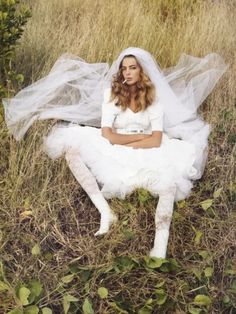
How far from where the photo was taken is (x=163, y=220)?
10.2 ft

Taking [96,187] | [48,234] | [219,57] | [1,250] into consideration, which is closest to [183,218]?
[96,187]

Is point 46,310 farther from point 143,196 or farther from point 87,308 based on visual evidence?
point 143,196

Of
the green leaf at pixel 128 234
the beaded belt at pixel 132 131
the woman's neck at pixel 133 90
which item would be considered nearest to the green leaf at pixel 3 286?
the green leaf at pixel 128 234

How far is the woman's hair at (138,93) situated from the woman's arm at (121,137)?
0.20 metres

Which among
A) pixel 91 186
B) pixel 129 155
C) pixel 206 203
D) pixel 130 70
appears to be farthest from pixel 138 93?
pixel 206 203

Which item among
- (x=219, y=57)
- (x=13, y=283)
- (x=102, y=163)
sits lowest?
(x=13, y=283)

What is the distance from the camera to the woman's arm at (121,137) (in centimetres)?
373

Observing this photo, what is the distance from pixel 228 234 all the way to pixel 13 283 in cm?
123

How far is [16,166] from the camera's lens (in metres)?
3.41

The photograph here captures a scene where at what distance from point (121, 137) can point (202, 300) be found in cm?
138

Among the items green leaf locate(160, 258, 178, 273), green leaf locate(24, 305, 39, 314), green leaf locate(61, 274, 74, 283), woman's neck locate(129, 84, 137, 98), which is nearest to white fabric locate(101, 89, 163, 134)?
woman's neck locate(129, 84, 137, 98)

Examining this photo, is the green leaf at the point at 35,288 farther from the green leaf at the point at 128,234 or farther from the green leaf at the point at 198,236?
the green leaf at the point at 198,236

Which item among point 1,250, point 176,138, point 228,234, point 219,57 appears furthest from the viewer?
point 219,57

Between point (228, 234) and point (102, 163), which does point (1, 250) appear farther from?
point (228, 234)
